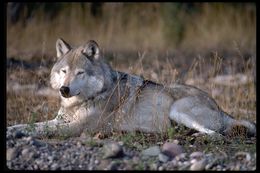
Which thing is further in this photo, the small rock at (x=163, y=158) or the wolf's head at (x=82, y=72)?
the wolf's head at (x=82, y=72)

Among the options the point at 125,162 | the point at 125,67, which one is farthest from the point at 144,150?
the point at 125,67

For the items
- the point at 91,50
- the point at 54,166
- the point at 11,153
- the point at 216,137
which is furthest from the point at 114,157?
the point at 91,50

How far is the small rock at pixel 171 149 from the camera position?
6226 millimetres

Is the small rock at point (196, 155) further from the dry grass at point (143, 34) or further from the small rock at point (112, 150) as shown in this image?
the dry grass at point (143, 34)

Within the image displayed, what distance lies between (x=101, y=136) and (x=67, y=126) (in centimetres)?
46

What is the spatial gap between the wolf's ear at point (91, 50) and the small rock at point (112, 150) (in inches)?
76.0

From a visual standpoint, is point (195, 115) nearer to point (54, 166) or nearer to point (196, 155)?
point (196, 155)

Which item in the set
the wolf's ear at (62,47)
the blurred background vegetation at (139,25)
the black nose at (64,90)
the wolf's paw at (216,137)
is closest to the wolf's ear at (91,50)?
the wolf's ear at (62,47)

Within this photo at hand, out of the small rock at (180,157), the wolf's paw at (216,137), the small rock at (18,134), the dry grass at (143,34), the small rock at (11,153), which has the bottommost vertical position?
the small rock at (180,157)

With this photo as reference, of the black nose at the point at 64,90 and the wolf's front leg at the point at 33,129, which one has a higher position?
the black nose at the point at 64,90

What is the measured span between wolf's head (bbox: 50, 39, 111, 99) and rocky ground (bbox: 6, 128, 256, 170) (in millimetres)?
1072

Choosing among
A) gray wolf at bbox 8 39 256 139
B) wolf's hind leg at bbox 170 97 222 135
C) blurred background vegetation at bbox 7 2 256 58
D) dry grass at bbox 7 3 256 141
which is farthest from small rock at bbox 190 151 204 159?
blurred background vegetation at bbox 7 2 256 58

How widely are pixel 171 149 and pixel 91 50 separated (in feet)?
6.65

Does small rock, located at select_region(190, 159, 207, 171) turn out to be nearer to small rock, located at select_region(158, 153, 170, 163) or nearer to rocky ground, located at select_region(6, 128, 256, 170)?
rocky ground, located at select_region(6, 128, 256, 170)
